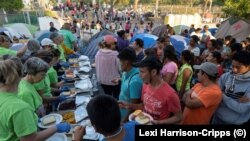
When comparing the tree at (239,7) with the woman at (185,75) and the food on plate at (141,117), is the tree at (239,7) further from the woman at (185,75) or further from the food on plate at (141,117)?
the food on plate at (141,117)

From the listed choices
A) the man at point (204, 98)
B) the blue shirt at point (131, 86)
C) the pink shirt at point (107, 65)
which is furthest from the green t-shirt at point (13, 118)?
the pink shirt at point (107, 65)

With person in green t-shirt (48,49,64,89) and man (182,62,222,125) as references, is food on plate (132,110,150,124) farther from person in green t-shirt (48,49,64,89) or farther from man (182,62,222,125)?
person in green t-shirt (48,49,64,89)

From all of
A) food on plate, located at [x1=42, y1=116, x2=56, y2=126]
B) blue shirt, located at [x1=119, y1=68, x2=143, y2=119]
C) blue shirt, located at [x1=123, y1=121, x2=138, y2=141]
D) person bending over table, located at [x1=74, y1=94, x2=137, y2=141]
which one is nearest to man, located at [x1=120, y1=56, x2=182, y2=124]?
blue shirt, located at [x1=119, y1=68, x2=143, y2=119]

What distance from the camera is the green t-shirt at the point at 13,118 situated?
2.15m

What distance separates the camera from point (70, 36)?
27.1 ft

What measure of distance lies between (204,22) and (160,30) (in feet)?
57.2

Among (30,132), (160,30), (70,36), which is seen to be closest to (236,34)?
(160,30)

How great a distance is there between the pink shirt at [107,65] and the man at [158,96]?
2.10 m

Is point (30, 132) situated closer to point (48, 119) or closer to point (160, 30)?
point (48, 119)

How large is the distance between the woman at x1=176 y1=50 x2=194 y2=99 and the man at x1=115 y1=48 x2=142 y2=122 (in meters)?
1.36

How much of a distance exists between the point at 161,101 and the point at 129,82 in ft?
2.24

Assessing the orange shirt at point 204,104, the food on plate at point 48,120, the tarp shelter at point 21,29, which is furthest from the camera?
the tarp shelter at point 21,29

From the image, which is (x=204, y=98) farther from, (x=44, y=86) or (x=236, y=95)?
(x=44, y=86)

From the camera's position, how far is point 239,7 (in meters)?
11.2
